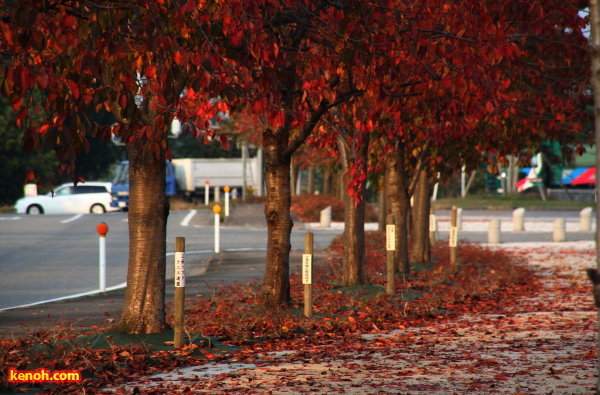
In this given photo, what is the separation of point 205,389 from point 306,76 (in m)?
4.41

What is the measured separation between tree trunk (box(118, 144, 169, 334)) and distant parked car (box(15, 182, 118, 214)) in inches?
1313

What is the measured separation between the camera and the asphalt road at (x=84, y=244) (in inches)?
635

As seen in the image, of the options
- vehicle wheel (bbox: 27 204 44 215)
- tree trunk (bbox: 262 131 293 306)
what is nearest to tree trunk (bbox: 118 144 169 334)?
tree trunk (bbox: 262 131 293 306)

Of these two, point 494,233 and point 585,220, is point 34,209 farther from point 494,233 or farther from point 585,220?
point 585,220

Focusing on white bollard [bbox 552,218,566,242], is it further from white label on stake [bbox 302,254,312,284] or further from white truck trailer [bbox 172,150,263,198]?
white truck trailer [bbox 172,150,263,198]

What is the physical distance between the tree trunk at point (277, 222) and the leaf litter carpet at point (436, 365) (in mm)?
1885

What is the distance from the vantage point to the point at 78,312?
39.9 feet

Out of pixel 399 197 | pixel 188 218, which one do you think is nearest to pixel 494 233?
pixel 188 218

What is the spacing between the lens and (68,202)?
42406 millimetres

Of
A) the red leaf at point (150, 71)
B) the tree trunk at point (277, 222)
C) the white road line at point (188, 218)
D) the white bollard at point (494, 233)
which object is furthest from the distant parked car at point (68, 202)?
the red leaf at point (150, 71)

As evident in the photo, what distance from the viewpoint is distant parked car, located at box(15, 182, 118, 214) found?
41812mm

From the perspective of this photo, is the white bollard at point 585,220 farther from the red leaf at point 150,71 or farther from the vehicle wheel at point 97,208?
the red leaf at point 150,71

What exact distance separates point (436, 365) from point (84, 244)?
58.1ft

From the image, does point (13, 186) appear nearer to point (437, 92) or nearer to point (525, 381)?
point (437, 92)
